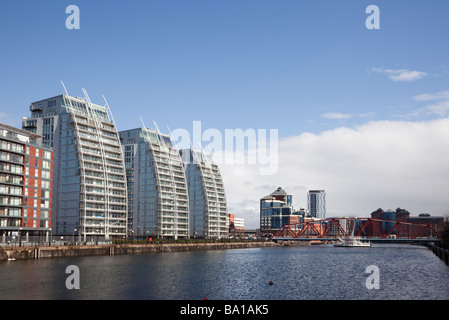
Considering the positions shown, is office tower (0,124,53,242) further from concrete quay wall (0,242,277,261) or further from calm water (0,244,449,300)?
calm water (0,244,449,300)

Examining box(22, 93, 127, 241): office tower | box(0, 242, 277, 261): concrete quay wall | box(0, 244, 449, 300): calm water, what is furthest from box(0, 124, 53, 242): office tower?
box(0, 244, 449, 300): calm water

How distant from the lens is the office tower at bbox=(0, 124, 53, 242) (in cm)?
13662

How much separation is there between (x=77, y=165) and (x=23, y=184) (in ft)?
140

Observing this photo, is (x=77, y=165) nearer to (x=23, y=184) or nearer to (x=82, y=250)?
(x=23, y=184)

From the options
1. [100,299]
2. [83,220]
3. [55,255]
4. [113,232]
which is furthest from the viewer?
[113,232]

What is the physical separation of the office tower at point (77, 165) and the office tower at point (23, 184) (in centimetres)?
2824

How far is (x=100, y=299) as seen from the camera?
58.7m

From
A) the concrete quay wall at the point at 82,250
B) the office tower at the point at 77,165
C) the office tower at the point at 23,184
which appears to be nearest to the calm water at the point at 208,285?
the concrete quay wall at the point at 82,250

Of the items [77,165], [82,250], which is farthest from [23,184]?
[77,165]

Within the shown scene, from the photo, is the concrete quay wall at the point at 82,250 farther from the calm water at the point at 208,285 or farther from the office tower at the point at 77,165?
the office tower at the point at 77,165

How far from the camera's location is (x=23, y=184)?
14250 cm
